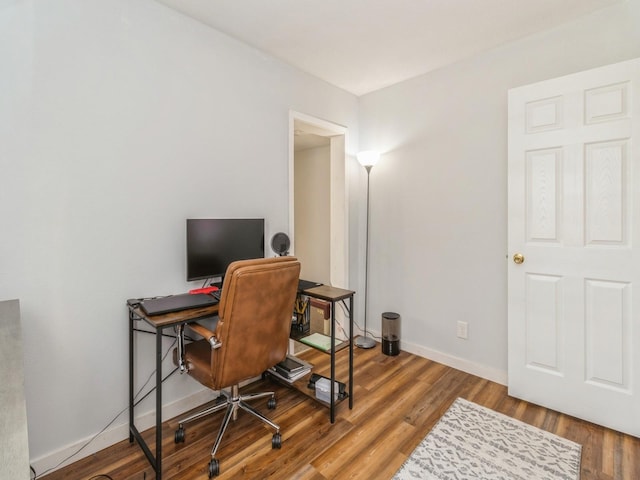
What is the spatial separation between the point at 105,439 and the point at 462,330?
2599 millimetres

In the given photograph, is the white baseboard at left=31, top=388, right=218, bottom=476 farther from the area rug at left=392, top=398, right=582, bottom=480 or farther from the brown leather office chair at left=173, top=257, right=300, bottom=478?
the area rug at left=392, top=398, right=582, bottom=480

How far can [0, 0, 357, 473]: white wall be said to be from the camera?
5.08ft

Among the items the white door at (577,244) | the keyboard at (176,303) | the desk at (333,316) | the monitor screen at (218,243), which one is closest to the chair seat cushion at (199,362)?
the keyboard at (176,303)

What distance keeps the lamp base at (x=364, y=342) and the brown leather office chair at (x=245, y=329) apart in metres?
1.45

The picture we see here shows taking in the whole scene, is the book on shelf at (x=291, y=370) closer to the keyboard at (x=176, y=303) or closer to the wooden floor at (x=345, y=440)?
the wooden floor at (x=345, y=440)

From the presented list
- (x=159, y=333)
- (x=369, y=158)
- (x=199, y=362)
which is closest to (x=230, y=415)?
(x=199, y=362)

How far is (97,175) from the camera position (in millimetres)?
1752

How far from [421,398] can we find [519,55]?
102 inches

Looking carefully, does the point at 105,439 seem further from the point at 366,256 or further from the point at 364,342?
the point at 366,256

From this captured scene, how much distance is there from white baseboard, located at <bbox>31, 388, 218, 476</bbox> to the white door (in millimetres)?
2285

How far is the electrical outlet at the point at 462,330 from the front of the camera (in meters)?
2.70

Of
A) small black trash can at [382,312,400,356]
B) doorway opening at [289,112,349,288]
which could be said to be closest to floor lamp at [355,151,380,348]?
small black trash can at [382,312,400,356]

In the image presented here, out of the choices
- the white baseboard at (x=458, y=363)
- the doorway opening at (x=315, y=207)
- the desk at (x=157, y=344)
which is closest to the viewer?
the desk at (x=157, y=344)

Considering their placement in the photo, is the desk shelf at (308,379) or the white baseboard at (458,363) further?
the white baseboard at (458,363)
